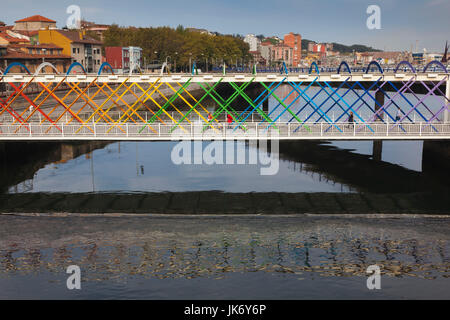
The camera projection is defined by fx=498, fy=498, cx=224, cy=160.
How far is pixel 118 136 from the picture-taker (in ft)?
124

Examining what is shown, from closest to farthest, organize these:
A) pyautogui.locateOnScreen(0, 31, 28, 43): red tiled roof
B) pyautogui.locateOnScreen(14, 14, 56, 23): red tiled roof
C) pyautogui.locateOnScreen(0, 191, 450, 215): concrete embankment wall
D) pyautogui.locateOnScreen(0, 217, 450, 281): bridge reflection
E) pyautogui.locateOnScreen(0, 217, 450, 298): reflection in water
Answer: pyautogui.locateOnScreen(0, 217, 450, 298): reflection in water, pyautogui.locateOnScreen(0, 217, 450, 281): bridge reflection, pyautogui.locateOnScreen(0, 191, 450, 215): concrete embankment wall, pyautogui.locateOnScreen(0, 31, 28, 43): red tiled roof, pyautogui.locateOnScreen(14, 14, 56, 23): red tiled roof

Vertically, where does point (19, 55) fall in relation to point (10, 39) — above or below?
below

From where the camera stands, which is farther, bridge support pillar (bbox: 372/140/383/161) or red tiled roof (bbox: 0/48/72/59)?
red tiled roof (bbox: 0/48/72/59)

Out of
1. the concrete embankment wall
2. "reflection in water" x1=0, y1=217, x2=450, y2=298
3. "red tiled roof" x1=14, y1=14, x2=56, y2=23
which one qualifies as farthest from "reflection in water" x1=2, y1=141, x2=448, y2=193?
"red tiled roof" x1=14, y1=14, x2=56, y2=23

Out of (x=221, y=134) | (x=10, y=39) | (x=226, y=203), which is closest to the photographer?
(x=221, y=134)

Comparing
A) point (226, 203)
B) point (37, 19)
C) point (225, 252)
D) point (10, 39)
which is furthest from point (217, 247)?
point (37, 19)

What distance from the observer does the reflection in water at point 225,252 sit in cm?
2417

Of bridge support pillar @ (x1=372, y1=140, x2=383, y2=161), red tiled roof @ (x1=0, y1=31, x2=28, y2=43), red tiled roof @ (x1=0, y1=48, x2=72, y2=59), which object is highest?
red tiled roof @ (x1=0, y1=31, x2=28, y2=43)

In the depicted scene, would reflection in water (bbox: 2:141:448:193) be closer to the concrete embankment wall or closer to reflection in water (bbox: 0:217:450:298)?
the concrete embankment wall

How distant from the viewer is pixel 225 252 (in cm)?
2788

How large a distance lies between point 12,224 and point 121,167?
1825cm

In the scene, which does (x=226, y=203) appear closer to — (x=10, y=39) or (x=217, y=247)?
(x=217, y=247)

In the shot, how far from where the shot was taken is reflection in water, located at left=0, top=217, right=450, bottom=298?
2417 cm
